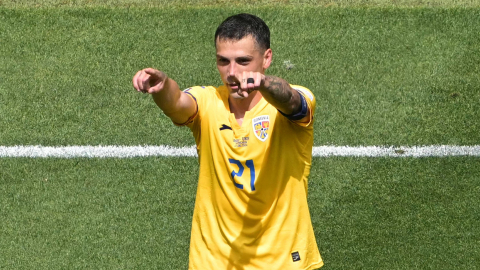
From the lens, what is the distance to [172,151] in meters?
8.41

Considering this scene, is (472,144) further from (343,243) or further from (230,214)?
(230,214)

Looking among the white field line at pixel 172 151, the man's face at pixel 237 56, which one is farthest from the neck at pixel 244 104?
the white field line at pixel 172 151

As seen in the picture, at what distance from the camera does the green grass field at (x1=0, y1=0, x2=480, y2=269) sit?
7520 mm

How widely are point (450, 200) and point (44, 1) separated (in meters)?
5.92

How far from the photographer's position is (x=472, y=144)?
8.44 metres

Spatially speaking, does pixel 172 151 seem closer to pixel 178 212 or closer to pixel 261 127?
pixel 178 212

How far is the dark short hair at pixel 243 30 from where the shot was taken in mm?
4555

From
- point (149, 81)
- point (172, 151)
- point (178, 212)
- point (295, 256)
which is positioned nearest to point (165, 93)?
point (149, 81)

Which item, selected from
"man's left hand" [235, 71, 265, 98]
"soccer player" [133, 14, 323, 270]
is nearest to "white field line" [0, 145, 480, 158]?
"soccer player" [133, 14, 323, 270]

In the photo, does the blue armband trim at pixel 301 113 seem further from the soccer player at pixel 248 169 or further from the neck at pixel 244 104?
the neck at pixel 244 104

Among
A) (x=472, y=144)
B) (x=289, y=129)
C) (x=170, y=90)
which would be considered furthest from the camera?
(x=472, y=144)

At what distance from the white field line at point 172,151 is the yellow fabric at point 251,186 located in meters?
3.50

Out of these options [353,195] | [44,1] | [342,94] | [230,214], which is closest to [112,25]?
[44,1]

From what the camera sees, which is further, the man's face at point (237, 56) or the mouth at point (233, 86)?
the man's face at point (237, 56)
